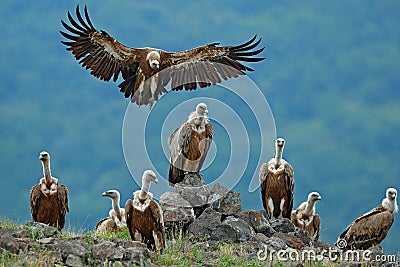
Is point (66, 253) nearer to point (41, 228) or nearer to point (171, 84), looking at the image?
point (41, 228)

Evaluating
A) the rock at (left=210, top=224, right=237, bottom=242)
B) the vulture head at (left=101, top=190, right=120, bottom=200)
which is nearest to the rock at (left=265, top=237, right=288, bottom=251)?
the rock at (left=210, top=224, right=237, bottom=242)

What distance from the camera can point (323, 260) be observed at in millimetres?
12680

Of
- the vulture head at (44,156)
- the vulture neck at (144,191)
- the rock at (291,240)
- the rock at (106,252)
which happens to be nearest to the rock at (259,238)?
the rock at (291,240)

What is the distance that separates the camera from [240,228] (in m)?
14.5

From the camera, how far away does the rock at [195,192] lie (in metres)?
15.4

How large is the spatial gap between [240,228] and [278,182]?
6.91 feet

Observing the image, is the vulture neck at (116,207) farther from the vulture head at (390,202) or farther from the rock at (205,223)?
the vulture head at (390,202)

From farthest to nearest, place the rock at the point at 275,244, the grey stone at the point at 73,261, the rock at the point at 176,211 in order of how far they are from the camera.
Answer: the rock at the point at 176,211, the rock at the point at 275,244, the grey stone at the point at 73,261

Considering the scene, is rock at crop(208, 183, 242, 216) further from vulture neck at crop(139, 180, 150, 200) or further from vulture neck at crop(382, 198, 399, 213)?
vulture neck at crop(139, 180, 150, 200)

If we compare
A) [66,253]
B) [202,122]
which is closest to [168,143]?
[202,122]

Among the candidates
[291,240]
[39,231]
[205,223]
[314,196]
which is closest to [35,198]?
[205,223]

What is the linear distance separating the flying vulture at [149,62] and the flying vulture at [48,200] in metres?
3.08

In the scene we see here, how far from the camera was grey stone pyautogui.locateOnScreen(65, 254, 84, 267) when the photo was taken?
32.0ft

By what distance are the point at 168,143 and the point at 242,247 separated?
403 centimetres
